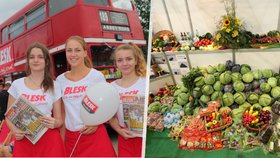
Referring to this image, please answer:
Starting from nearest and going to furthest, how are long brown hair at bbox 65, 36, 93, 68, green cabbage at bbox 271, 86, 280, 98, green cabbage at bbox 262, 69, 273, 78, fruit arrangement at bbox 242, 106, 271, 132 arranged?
long brown hair at bbox 65, 36, 93, 68
fruit arrangement at bbox 242, 106, 271, 132
green cabbage at bbox 271, 86, 280, 98
green cabbage at bbox 262, 69, 273, 78

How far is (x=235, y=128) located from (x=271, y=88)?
22.1 inches

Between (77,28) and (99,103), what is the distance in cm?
72

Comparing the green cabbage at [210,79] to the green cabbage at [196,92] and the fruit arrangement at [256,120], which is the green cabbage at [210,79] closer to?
the green cabbage at [196,92]

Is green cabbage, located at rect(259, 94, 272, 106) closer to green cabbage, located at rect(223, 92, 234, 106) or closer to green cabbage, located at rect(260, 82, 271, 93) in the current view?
green cabbage, located at rect(260, 82, 271, 93)

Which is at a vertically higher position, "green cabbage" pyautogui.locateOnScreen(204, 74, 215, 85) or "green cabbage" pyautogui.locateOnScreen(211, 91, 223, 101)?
"green cabbage" pyautogui.locateOnScreen(204, 74, 215, 85)

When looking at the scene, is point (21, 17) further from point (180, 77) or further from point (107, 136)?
point (180, 77)

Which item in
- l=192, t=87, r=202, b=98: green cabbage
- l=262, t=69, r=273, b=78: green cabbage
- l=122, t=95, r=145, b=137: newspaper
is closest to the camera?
l=122, t=95, r=145, b=137: newspaper

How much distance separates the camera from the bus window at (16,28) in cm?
307

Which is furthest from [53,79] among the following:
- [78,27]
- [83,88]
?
[78,27]

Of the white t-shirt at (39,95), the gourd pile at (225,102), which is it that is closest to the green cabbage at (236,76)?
the gourd pile at (225,102)

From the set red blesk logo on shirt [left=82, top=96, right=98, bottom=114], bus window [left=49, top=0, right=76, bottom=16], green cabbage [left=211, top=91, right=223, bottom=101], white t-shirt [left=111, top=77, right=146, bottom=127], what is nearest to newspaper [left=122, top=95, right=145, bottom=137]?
white t-shirt [left=111, top=77, right=146, bottom=127]

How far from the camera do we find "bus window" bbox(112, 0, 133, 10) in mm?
2920

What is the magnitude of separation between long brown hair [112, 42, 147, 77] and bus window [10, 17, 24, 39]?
99cm

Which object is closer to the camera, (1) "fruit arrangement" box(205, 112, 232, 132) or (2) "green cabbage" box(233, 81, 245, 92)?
(1) "fruit arrangement" box(205, 112, 232, 132)
